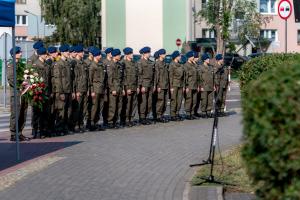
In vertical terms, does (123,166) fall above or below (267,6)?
below

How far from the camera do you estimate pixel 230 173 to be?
11539 millimetres

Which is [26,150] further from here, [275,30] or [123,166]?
[275,30]

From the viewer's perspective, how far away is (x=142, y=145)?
49.6 ft

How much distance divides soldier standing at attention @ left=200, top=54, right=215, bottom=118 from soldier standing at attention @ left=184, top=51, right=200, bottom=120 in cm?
22

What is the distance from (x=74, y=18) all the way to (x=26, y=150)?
6228 centimetres

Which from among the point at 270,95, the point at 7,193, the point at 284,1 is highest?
the point at 284,1

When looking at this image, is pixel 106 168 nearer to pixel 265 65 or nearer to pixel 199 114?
pixel 265 65

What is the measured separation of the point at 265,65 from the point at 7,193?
19.6 ft

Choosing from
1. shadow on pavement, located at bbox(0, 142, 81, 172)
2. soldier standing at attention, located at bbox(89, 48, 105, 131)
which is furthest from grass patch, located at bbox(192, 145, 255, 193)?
soldier standing at attention, located at bbox(89, 48, 105, 131)

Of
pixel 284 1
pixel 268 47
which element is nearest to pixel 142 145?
pixel 284 1

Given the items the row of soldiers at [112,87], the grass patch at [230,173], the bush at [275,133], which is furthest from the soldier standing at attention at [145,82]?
the bush at [275,133]

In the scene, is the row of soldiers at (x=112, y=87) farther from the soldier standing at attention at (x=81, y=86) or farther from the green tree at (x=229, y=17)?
the green tree at (x=229, y=17)

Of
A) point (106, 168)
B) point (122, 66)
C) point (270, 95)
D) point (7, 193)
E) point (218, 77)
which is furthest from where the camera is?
point (218, 77)

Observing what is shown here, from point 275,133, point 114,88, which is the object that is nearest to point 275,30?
point 114,88
